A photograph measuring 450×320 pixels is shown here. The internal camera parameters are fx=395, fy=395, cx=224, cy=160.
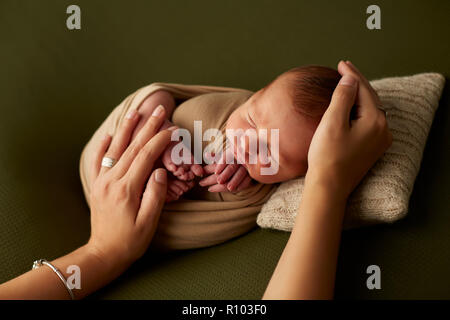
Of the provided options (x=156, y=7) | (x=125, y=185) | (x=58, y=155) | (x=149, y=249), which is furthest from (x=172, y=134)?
(x=156, y=7)

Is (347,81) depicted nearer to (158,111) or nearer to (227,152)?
(227,152)

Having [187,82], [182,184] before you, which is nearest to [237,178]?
[182,184]

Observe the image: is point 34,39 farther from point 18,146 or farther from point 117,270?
point 117,270

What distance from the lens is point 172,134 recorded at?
3.28 ft

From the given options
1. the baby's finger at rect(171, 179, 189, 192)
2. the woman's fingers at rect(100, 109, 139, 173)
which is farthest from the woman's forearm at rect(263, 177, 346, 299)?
the woman's fingers at rect(100, 109, 139, 173)

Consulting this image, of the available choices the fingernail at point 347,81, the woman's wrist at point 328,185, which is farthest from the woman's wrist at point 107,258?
the fingernail at point 347,81

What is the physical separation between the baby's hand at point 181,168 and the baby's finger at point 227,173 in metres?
0.05

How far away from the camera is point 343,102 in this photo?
0.78m

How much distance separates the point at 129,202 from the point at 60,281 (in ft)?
0.72

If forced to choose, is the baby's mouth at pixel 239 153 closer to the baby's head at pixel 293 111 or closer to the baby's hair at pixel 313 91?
the baby's head at pixel 293 111

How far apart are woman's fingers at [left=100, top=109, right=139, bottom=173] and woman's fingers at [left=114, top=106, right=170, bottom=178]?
0.04 metres

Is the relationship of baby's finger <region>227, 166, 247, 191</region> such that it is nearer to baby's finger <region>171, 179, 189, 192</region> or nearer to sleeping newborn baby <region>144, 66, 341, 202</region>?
sleeping newborn baby <region>144, 66, 341, 202</region>

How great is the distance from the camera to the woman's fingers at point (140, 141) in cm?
97

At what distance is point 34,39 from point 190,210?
0.86 m
